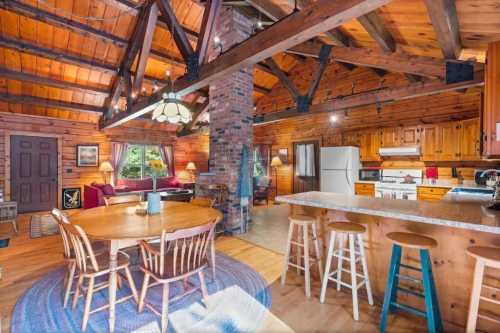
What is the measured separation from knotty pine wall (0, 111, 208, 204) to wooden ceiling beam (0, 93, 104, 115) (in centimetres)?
63

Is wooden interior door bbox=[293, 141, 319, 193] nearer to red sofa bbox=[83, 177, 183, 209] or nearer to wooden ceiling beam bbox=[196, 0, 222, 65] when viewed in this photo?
red sofa bbox=[83, 177, 183, 209]

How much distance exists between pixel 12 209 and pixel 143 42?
13.1 feet

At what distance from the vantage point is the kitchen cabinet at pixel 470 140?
4.27 m

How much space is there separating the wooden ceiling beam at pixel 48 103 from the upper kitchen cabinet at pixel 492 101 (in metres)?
7.83

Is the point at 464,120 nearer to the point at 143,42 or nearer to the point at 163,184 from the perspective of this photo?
the point at 143,42

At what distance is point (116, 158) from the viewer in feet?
24.1

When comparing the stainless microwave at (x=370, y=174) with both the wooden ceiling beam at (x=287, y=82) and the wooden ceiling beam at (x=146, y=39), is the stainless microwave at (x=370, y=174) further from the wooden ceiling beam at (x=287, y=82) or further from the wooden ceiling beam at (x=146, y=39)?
the wooden ceiling beam at (x=146, y=39)

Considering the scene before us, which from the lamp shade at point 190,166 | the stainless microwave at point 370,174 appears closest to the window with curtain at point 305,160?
the stainless microwave at point 370,174

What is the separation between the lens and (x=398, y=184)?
15.7 feet

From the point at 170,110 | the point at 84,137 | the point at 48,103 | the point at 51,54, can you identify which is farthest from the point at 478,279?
the point at 84,137

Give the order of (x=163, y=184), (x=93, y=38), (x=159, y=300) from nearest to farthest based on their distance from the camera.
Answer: (x=159, y=300)
(x=93, y=38)
(x=163, y=184)

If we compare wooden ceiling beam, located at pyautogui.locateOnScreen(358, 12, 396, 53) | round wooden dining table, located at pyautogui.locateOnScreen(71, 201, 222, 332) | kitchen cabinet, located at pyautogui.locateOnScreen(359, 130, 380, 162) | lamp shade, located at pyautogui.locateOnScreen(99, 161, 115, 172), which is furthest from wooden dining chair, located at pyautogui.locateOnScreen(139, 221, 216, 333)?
lamp shade, located at pyautogui.locateOnScreen(99, 161, 115, 172)

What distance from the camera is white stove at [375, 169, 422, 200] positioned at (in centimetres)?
463

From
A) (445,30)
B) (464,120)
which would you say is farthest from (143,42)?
(464,120)
